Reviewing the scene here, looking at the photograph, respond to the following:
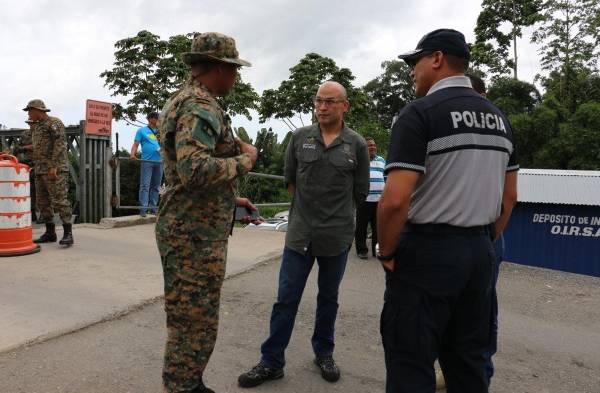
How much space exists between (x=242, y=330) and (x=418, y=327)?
214 cm

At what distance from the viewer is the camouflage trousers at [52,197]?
247 inches

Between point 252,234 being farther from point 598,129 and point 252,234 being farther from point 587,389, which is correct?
point 598,129

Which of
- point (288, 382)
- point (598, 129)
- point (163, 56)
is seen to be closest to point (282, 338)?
point (288, 382)

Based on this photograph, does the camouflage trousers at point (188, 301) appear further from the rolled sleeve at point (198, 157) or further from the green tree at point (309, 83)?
the green tree at point (309, 83)

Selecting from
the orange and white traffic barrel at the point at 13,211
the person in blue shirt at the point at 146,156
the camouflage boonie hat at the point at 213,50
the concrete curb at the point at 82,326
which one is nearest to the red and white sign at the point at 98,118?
the person in blue shirt at the point at 146,156

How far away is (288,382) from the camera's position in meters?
2.99

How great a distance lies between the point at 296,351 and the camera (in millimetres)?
3451

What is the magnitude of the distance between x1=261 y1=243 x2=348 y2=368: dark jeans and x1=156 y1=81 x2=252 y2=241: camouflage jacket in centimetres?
72

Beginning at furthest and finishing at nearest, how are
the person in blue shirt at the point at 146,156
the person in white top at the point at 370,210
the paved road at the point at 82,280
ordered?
the person in blue shirt at the point at 146,156
the person in white top at the point at 370,210
the paved road at the point at 82,280

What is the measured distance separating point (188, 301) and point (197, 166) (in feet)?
2.22

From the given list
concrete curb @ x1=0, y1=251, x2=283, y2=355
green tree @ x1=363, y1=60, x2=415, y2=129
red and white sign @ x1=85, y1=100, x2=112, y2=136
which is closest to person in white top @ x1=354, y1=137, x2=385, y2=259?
concrete curb @ x1=0, y1=251, x2=283, y2=355

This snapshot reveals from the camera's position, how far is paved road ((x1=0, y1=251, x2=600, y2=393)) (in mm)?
2926

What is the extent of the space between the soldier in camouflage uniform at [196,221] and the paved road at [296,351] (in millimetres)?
626

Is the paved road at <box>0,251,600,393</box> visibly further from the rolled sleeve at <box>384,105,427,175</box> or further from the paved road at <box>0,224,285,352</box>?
the rolled sleeve at <box>384,105,427,175</box>
